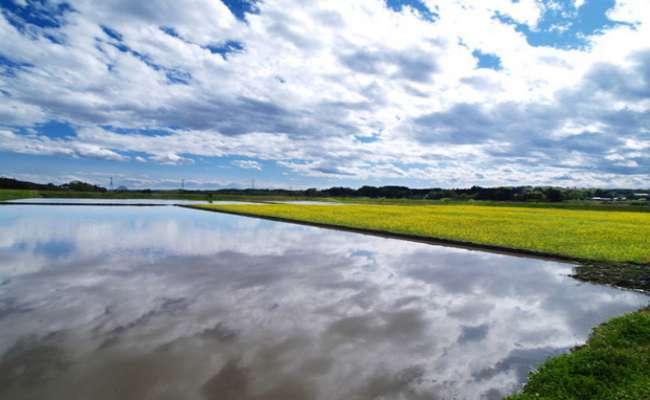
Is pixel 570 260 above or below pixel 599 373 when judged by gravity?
below

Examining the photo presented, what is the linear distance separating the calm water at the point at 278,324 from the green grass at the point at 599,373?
0.41 meters

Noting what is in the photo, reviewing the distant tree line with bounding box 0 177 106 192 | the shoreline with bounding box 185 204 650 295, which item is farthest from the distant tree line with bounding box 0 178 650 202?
the shoreline with bounding box 185 204 650 295

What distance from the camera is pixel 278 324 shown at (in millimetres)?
7277

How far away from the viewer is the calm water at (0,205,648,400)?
512 cm

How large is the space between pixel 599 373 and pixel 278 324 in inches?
217

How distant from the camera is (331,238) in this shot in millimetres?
20984

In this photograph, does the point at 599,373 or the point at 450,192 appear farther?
the point at 450,192

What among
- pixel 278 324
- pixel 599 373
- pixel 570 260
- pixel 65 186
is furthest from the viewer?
pixel 65 186

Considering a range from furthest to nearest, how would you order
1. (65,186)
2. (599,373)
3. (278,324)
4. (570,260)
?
(65,186) < (570,260) < (278,324) < (599,373)

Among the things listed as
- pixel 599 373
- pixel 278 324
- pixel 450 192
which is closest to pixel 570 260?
pixel 599 373

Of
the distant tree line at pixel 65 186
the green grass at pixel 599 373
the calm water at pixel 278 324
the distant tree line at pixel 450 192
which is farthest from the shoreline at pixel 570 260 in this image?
the distant tree line at pixel 65 186

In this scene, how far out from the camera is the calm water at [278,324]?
512cm

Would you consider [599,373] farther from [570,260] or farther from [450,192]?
[450,192]

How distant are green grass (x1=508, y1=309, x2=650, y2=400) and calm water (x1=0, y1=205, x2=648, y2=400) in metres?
0.41
